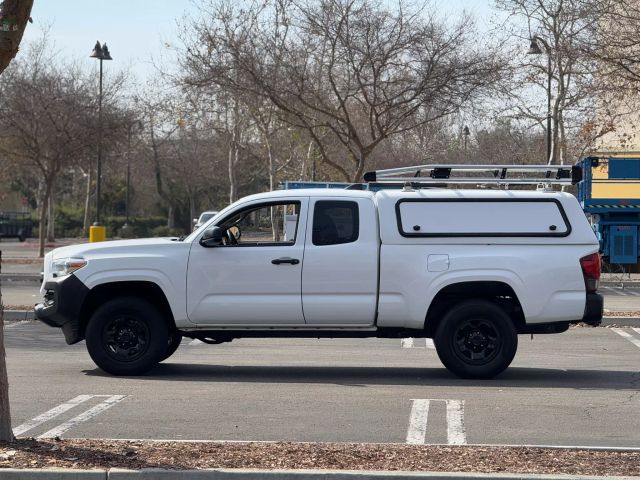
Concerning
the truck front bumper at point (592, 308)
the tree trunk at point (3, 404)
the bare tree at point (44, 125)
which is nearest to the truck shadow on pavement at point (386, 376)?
the truck front bumper at point (592, 308)

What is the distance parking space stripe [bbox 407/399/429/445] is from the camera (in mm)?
8219

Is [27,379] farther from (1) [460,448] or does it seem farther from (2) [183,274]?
(1) [460,448]

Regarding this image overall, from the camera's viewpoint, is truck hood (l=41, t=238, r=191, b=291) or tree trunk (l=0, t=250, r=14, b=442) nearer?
tree trunk (l=0, t=250, r=14, b=442)

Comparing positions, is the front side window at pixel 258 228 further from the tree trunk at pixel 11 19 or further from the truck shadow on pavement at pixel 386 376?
the tree trunk at pixel 11 19

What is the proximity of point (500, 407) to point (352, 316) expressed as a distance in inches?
86.6

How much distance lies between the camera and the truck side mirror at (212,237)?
11.4 metres

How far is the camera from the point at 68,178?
252ft

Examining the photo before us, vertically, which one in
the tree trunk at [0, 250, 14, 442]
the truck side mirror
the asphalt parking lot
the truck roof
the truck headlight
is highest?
the truck roof

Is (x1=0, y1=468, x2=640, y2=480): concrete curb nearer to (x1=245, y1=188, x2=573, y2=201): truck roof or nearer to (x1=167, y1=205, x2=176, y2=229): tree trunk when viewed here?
(x1=245, y1=188, x2=573, y2=201): truck roof

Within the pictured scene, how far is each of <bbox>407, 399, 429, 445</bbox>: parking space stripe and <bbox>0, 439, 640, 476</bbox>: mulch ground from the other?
57 centimetres

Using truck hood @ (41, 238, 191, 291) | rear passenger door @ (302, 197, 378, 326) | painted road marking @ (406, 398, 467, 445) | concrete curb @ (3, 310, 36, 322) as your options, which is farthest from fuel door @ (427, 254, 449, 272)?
concrete curb @ (3, 310, 36, 322)

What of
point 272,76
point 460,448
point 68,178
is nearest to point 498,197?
point 460,448

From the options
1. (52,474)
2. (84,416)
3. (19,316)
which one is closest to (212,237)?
(84,416)

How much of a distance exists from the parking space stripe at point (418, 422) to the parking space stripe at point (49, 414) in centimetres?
302
